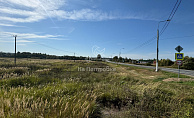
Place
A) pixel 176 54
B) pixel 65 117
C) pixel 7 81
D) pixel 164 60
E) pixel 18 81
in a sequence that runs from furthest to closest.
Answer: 1. pixel 164 60
2. pixel 176 54
3. pixel 18 81
4. pixel 7 81
5. pixel 65 117

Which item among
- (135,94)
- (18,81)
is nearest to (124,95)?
(135,94)

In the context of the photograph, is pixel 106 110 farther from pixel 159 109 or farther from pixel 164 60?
pixel 164 60

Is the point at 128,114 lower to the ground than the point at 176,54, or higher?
lower

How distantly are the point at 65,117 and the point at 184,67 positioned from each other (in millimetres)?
36459

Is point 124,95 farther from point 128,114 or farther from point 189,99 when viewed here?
point 189,99

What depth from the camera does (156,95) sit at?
4.92 m

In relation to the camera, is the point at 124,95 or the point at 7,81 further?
the point at 7,81

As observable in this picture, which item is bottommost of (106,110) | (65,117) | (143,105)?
(106,110)

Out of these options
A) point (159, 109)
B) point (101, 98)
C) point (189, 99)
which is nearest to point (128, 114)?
point (159, 109)

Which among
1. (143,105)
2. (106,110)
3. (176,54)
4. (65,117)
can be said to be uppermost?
(176,54)

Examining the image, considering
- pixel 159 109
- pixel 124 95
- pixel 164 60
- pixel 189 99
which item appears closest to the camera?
pixel 159 109

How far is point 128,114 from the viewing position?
3486 mm

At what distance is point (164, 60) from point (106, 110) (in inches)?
1928

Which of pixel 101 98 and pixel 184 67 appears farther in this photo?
pixel 184 67
